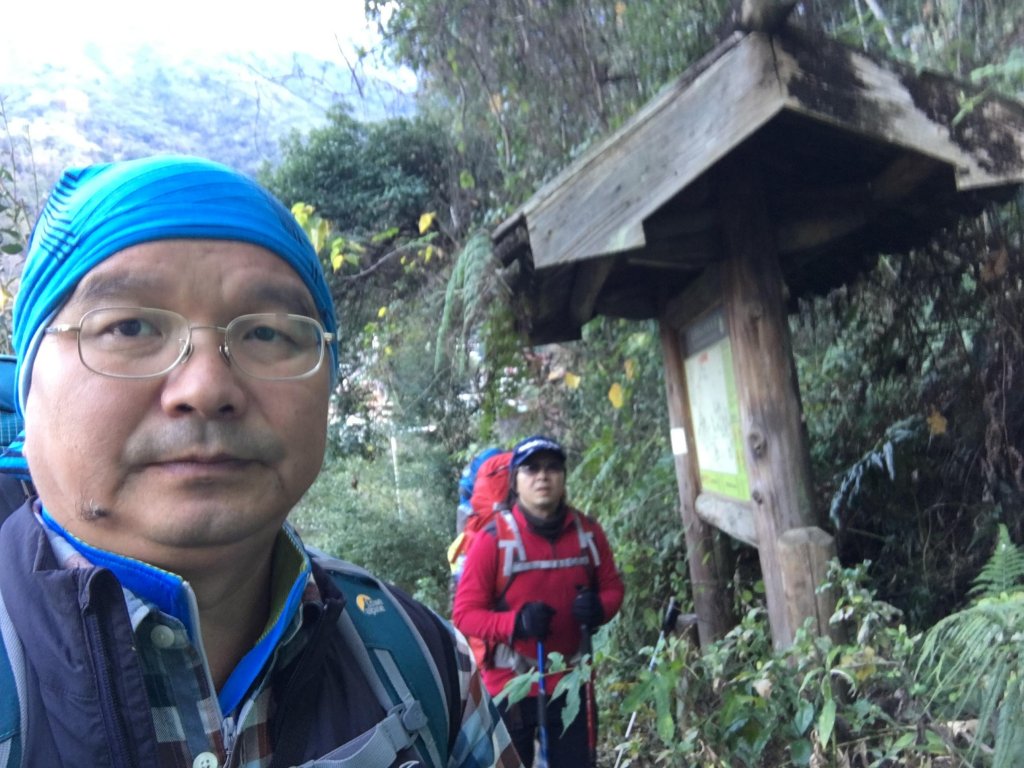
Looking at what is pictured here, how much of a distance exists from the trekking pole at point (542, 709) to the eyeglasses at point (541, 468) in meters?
0.78

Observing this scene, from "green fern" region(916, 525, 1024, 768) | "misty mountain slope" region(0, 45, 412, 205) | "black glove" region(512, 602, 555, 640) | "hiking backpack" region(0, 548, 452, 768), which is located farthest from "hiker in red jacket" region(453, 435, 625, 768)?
"misty mountain slope" region(0, 45, 412, 205)

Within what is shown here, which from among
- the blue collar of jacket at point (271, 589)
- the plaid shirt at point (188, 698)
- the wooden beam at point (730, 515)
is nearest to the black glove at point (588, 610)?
the wooden beam at point (730, 515)

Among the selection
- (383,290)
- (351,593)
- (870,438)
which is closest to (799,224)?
(870,438)

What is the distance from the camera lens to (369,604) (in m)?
1.38

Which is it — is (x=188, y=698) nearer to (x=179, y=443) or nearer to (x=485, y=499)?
(x=179, y=443)

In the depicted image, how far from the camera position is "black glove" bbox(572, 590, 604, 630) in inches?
147

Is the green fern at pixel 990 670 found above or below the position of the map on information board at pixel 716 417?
below

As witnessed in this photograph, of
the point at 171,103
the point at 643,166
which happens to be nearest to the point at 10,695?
the point at 643,166

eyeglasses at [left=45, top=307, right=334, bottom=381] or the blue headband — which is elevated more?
the blue headband

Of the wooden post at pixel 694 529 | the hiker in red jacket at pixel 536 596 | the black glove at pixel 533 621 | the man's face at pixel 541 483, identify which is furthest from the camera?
the wooden post at pixel 694 529

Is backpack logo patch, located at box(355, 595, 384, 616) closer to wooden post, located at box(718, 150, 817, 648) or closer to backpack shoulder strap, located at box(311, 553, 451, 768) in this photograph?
backpack shoulder strap, located at box(311, 553, 451, 768)

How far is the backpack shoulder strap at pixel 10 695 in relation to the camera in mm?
881

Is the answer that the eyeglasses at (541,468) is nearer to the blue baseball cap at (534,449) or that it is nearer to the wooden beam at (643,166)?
the blue baseball cap at (534,449)

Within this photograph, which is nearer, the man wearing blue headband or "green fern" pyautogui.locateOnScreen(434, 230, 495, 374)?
the man wearing blue headband
